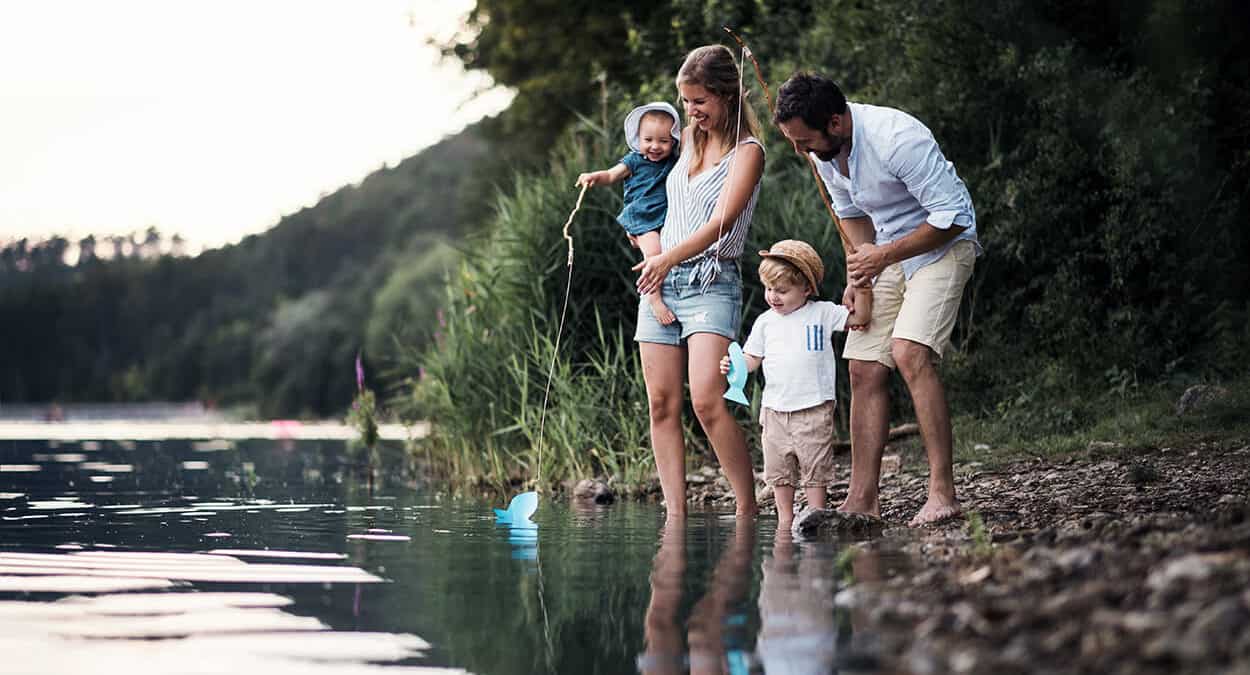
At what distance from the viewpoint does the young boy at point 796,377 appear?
6.28 meters

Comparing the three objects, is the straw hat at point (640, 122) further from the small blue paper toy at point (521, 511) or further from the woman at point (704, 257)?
the small blue paper toy at point (521, 511)

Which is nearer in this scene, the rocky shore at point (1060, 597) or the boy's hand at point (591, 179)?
the rocky shore at point (1060, 597)

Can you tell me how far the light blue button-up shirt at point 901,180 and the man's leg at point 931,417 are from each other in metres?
0.34

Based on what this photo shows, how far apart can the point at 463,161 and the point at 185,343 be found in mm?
25576

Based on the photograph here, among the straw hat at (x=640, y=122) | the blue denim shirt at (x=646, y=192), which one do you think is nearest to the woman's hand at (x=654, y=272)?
the blue denim shirt at (x=646, y=192)

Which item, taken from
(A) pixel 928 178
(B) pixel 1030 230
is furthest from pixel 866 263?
(B) pixel 1030 230

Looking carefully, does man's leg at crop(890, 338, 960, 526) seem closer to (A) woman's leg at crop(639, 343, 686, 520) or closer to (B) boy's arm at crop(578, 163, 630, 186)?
(A) woman's leg at crop(639, 343, 686, 520)

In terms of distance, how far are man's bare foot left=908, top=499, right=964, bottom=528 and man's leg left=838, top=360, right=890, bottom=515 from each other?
0.25 m

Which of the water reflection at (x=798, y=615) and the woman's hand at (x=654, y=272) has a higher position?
the woman's hand at (x=654, y=272)

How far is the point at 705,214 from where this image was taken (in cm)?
613

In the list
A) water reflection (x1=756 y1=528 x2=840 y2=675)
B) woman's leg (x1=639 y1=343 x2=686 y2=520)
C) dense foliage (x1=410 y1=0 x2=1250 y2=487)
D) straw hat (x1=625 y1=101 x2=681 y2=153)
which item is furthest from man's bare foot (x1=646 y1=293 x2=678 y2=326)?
dense foliage (x1=410 y1=0 x2=1250 y2=487)

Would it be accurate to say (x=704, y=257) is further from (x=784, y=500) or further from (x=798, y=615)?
(x=798, y=615)

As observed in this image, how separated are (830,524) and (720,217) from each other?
4.29ft

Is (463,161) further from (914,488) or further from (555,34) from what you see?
(914,488)
